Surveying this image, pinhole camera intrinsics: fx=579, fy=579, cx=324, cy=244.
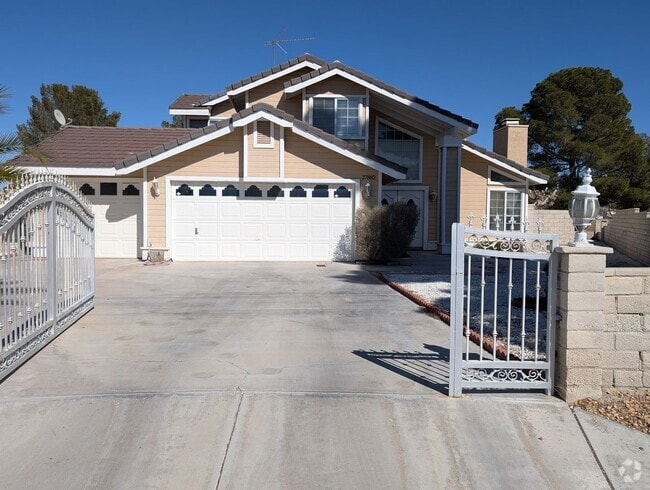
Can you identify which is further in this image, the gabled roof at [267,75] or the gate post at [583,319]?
the gabled roof at [267,75]

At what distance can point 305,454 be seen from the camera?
4.32 m

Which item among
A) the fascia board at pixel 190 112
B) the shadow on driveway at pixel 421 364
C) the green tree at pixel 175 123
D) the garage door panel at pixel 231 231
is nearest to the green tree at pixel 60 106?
the green tree at pixel 175 123

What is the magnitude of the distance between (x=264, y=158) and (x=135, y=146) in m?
5.75

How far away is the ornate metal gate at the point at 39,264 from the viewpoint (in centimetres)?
571

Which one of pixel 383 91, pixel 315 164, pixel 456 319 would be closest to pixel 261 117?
pixel 315 164

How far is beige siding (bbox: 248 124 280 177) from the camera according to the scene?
53.1 ft

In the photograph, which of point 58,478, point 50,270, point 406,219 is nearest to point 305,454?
point 58,478

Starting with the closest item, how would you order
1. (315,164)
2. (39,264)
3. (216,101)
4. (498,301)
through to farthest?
(39,264)
(498,301)
(315,164)
(216,101)

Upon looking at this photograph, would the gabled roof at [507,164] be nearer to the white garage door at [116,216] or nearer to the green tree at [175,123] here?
the white garage door at [116,216]

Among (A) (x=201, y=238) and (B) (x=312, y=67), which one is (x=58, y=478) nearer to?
(A) (x=201, y=238)

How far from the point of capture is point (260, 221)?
1653 cm

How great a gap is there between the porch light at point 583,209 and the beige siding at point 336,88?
47.5 feet

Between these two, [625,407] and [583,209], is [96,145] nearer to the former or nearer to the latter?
[583,209]

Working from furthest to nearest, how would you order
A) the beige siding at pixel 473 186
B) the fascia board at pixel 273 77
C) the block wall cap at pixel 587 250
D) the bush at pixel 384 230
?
the beige siding at pixel 473 186 < the fascia board at pixel 273 77 < the bush at pixel 384 230 < the block wall cap at pixel 587 250
